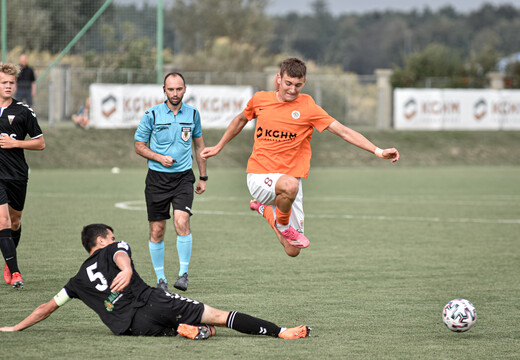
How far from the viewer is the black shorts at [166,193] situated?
8773 millimetres

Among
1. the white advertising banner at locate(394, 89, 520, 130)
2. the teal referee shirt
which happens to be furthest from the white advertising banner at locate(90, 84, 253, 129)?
the teal referee shirt

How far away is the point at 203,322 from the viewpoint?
6496mm

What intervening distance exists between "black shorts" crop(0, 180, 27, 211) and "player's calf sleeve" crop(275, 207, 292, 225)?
266cm

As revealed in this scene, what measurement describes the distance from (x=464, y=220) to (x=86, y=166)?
1522cm

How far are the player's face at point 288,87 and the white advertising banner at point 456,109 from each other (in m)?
26.7

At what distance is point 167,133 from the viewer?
8.74 metres

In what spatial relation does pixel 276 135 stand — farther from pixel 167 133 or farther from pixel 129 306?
pixel 129 306

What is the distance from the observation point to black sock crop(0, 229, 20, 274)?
8.66m

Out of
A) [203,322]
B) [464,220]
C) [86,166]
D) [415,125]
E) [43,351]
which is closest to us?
[43,351]

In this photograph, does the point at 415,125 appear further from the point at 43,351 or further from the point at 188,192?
the point at 43,351

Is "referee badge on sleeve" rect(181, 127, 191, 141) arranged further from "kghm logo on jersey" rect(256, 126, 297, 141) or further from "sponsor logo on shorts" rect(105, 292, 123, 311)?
"sponsor logo on shorts" rect(105, 292, 123, 311)

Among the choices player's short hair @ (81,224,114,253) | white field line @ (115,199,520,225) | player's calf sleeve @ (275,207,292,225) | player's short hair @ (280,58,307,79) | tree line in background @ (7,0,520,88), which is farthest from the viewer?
tree line in background @ (7,0,520,88)

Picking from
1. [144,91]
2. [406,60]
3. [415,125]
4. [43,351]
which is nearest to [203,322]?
[43,351]

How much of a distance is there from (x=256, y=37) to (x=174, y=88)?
5891 cm
